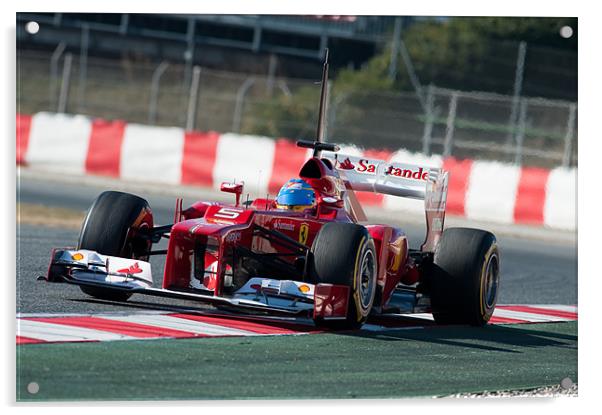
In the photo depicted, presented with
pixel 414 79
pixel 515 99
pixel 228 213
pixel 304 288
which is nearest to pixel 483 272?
pixel 304 288

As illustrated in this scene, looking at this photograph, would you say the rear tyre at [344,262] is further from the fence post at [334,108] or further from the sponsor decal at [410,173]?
the fence post at [334,108]

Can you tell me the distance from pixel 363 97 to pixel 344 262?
42.2 feet

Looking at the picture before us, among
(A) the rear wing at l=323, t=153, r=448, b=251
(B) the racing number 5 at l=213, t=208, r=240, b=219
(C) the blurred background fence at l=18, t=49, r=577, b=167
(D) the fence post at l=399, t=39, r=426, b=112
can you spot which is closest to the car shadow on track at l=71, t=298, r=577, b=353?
(B) the racing number 5 at l=213, t=208, r=240, b=219

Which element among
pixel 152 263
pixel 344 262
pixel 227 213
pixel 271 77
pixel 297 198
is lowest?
pixel 152 263

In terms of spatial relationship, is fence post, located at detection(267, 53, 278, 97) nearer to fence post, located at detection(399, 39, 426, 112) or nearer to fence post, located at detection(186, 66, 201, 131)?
fence post, located at detection(186, 66, 201, 131)

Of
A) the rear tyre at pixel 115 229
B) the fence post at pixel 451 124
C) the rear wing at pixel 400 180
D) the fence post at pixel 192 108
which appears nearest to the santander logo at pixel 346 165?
the rear wing at pixel 400 180

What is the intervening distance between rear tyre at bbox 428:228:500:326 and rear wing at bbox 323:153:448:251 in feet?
1.34

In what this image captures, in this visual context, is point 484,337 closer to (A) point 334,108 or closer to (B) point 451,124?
(B) point 451,124

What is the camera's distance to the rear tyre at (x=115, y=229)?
Result: 33.0 ft

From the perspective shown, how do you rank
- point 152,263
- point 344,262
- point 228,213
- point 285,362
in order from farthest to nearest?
point 152,263 → point 228,213 → point 344,262 → point 285,362

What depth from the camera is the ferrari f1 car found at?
9.49 metres

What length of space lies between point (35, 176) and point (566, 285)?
31.8ft

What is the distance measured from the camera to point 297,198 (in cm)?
1052
